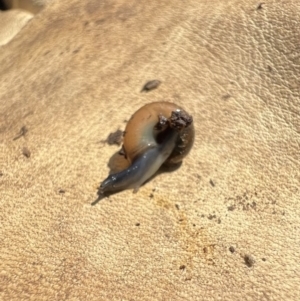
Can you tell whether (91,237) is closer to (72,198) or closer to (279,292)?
(72,198)

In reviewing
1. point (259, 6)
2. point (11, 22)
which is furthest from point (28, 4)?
point (259, 6)

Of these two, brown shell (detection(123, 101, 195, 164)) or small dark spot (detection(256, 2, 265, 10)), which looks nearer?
brown shell (detection(123, 101, 195, 164))

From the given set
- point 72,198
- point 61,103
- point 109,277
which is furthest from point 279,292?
point 61,103

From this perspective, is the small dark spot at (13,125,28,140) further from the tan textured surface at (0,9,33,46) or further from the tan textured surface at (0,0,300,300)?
the tan textured surface at (0,9,33,46)

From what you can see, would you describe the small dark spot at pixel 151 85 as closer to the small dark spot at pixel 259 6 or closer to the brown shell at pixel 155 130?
the brown shell at pixel 155 130

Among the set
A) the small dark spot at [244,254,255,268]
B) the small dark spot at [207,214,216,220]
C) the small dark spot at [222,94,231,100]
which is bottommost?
the small dark spot at [244,254,255,268]

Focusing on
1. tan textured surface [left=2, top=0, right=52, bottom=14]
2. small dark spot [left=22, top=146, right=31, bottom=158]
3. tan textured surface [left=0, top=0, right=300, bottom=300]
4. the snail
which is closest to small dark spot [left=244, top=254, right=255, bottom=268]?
tan textured surface [left=0, top=0, right=300, bottom=300]
